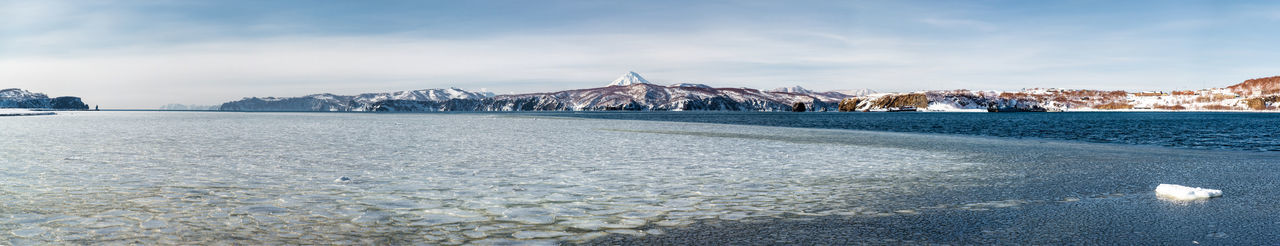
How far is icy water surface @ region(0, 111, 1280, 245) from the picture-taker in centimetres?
915

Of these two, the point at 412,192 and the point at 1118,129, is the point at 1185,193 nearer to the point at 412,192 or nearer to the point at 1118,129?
the point at 412,192

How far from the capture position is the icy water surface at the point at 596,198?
915 cm

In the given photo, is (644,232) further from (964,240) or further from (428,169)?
(428,169)

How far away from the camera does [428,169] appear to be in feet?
59.6

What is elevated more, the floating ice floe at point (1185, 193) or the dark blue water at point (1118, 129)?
the floating ice floe at point (1185, 193)

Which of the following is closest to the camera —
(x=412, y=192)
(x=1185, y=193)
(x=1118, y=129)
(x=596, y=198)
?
(x=1185, y=193)

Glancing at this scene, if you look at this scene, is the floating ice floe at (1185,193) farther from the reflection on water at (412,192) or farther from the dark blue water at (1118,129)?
the dark blue water at (1118,129)

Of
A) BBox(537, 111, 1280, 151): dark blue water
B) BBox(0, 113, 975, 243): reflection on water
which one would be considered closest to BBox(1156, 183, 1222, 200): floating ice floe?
BBox(0, 113, 975, 243): reflection on water

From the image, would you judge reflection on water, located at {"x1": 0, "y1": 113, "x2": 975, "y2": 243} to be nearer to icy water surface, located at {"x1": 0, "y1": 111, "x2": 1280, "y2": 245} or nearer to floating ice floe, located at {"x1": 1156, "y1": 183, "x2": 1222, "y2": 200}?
icy water surface, located at {"x1": 0, "y1": 111, "x2": 1280, "y2": 245}

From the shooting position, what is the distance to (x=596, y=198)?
498 inches

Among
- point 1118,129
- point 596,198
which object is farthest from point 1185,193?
point 1118,129

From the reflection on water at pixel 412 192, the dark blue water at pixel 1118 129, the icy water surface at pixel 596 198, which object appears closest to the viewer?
the icy water surface at pixel 596 198

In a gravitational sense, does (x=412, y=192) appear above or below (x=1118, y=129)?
above

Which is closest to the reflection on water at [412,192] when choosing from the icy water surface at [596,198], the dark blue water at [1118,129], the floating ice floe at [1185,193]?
the icy water surface at [596,198]
